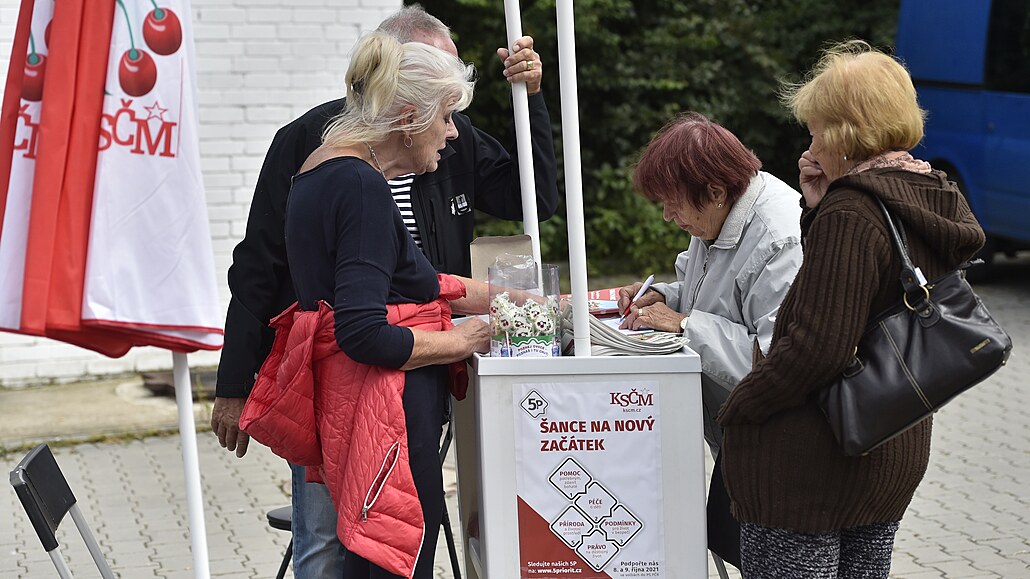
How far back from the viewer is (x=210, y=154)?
724 centimetres

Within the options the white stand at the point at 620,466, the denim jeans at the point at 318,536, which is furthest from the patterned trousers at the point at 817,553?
the denim jeans at the point at 318,536

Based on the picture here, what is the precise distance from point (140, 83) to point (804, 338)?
1734mm

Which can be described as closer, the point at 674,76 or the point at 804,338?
the point at 804,338

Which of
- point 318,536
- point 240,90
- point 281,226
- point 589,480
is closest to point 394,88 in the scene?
point 281,226

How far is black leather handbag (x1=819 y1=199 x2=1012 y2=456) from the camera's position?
2.24m

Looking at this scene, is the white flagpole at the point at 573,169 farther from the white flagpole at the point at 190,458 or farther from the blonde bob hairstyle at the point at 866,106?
the white flagpole at the point at 190,458

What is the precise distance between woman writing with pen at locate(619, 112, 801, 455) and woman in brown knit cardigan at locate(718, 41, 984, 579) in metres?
0.28

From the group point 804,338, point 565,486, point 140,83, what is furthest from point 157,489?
point 804,338

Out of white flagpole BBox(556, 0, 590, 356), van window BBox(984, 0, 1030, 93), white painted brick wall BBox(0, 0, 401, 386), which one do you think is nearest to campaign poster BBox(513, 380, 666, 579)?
white flagpole BBox(556, 0, 590, 356)

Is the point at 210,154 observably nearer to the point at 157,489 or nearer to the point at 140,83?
the point at 157,489

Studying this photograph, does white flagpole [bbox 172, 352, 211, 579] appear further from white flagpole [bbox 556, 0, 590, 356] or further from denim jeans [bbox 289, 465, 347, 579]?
white flagpole [bbox 556, 0, 590, 356]

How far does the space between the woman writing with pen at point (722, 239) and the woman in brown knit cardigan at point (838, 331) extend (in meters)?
0.28

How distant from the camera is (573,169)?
8.79 feet

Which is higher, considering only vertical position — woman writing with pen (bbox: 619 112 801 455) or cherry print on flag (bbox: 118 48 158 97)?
cherry print on flag (bbox: 118 48 158 97)
